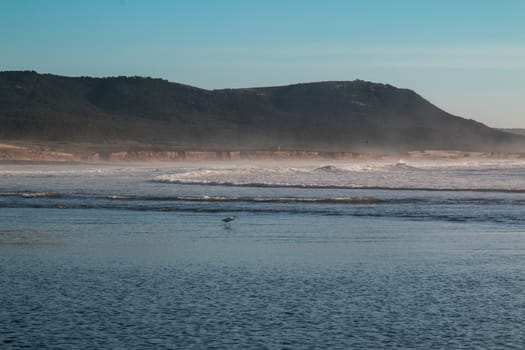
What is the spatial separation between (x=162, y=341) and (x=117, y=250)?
6546 mm

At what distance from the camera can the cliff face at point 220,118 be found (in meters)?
136

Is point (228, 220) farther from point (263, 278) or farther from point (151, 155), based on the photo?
point (151, 155)

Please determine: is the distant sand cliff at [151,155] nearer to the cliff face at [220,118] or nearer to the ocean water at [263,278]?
the cliff face at [220,118]

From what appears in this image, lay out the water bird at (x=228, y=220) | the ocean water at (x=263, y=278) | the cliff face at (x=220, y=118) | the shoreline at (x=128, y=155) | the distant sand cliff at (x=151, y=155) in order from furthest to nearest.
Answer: the cliff face at (x=220, y=118), the distant sand cliff at (x=151, y=155), the shoreline at (x=128, y=155), the water bird at (x=228, y=220), the ocean water at (x=263, y=278)

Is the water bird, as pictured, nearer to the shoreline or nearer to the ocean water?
the ocean water

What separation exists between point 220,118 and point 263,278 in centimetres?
16039

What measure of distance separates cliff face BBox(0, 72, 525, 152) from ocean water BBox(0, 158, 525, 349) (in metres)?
104

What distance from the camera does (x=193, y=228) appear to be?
1895 centimetres

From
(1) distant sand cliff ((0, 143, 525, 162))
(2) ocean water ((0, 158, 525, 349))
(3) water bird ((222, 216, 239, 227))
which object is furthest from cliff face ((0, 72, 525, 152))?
(3) water bird ((222, 216, 239, 227))

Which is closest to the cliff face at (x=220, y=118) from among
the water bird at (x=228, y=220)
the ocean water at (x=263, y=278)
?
the ocean water at (x=263, y=278)

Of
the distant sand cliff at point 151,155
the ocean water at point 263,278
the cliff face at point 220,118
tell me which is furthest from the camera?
the cliff face at point 220,118

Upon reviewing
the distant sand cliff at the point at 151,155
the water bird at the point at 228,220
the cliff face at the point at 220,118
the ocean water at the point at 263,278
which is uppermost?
the cliff face at the point at 220,118

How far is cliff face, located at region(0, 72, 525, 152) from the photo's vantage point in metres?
136

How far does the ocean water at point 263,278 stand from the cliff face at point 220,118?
341 ft
